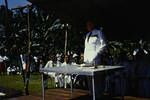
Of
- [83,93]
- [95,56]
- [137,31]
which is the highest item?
[137,31]

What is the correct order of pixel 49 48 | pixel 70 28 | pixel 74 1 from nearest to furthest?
pixel 74 1 → pixel 70 28 → pixel 49 48

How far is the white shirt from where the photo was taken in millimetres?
7633

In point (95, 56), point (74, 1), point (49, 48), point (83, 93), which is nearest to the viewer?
point (95, 56)

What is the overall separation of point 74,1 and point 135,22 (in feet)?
4.83

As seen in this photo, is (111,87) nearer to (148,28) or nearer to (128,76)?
(128,76)

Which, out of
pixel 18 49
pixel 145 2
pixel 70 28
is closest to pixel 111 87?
pixel 145 2

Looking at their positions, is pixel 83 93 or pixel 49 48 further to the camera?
pixel 49 48

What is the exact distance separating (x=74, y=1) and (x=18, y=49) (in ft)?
13.1

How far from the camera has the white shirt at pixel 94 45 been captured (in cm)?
763

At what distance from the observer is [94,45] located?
775 centimetres

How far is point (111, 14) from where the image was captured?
902 centimetres

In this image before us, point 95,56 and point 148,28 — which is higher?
point 148,28

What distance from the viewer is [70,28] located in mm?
11406

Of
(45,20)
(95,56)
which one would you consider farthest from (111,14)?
(45,20)
